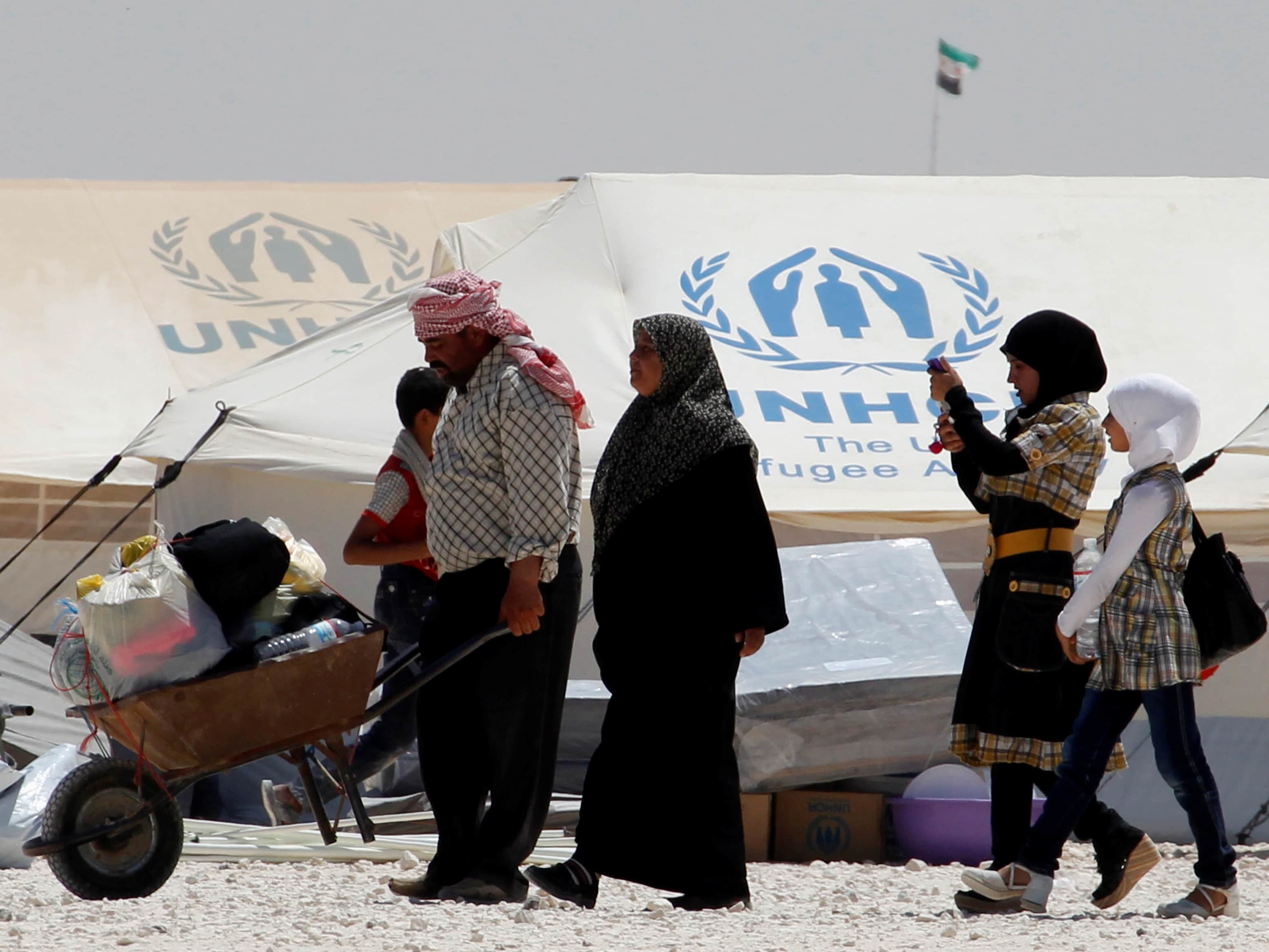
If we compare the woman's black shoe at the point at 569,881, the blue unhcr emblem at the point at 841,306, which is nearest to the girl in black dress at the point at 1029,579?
the woman's black shoe at the point at 569,881

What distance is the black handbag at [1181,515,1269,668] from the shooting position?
4.04 m

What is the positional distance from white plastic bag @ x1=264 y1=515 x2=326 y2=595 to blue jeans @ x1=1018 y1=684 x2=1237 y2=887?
1.73 meters

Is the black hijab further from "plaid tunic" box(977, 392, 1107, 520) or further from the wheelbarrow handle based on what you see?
the wheelbarrow handle

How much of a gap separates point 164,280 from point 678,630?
917 centimetres

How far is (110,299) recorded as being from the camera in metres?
11.9

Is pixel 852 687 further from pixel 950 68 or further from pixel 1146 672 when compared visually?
pixel 950 68

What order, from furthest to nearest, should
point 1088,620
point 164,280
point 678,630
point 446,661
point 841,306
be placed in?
1. point 164,280
2. point 841,306
3. point 1088,620
4. point 678,630
5. point 446,661

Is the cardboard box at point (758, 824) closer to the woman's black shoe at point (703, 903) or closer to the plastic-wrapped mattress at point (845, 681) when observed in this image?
the plastic-wrapped mattress at point (845, 681)

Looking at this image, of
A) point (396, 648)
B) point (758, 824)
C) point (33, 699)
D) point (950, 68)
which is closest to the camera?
point (396, 648)

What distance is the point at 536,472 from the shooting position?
3.67m

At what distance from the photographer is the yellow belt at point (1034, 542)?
13.4 feet

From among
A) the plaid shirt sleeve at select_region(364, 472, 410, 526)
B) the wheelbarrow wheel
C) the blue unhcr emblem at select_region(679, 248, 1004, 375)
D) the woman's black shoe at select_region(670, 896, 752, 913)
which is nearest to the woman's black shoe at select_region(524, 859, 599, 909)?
the woman's black shoe at select_region(670, 896, 752, 913)

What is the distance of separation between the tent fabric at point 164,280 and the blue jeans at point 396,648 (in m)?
5.03

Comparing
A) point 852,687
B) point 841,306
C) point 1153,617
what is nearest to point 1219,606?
point 1153,617
